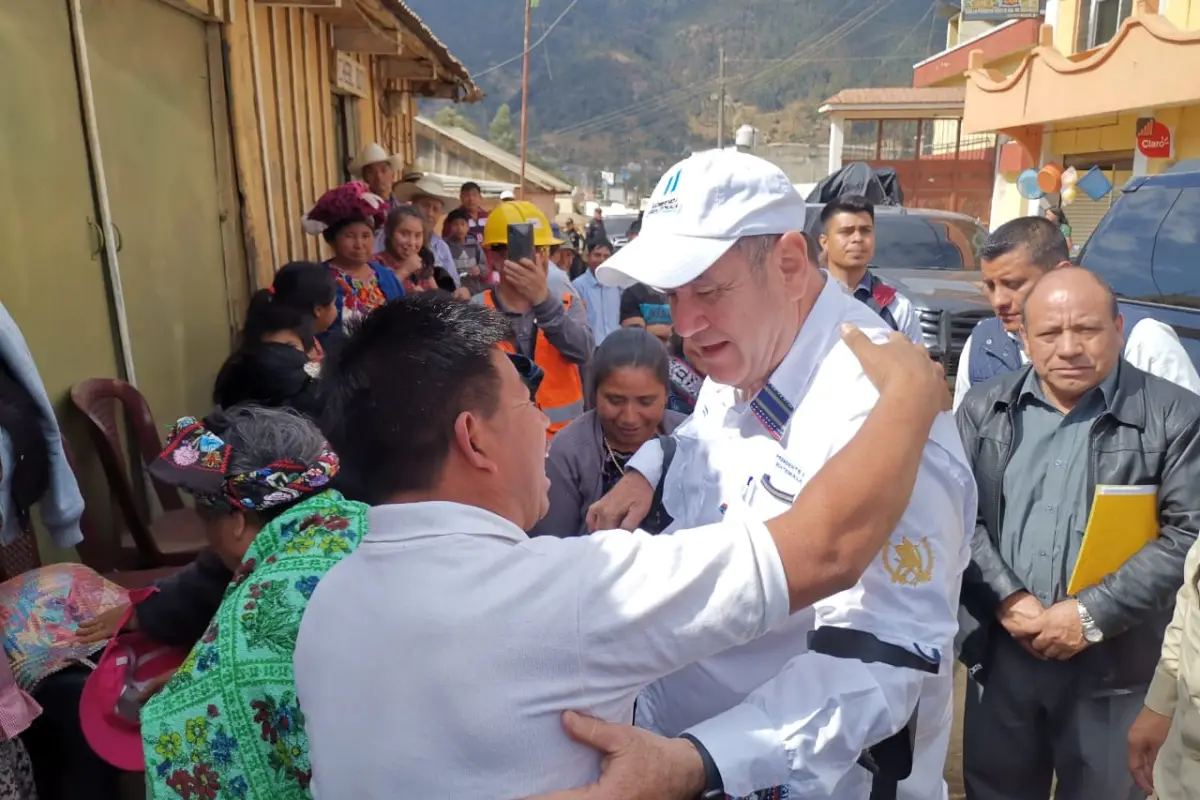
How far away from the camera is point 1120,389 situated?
7.58 feet

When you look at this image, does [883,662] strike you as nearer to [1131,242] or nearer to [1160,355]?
[1160,355]

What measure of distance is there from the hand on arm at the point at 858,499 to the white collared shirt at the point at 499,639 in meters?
0.04

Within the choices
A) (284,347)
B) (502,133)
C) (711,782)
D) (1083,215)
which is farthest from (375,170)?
(502,133)

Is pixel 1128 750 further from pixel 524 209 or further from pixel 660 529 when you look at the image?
pixel 524 209

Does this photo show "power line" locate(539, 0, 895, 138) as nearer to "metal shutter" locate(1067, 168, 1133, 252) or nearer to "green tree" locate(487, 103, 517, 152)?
"green tree" locate(487, 103, 517, 152)

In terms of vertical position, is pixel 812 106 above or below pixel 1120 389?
above

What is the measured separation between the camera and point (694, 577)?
1.08m

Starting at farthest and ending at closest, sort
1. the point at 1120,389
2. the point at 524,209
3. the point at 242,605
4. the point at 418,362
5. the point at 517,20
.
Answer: the point at 517,20, the point at 524,209, the point at 1120,389, the point at 242,605, the point at 418,362

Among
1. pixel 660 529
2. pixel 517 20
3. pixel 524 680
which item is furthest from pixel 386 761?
pixel 517 20

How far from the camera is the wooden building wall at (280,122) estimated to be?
5617 mm

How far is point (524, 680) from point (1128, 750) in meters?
1.82

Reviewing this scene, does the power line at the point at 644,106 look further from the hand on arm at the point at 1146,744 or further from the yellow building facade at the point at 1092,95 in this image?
the hand on arm at the point at 1146,744

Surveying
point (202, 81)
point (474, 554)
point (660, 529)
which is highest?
point (202, 81)

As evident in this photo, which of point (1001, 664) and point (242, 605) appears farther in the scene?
point (1001, 664)
